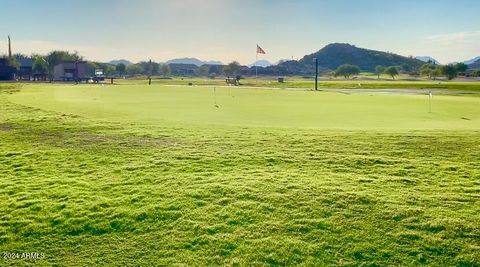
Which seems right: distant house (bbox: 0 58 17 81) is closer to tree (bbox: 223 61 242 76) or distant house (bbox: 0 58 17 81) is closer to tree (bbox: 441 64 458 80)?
tree (bbox: 223 61 242 76)

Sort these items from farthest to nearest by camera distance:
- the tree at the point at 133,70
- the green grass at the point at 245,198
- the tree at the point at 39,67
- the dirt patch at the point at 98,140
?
the tree at the point at 133,70, the tree at the point at 39,67, the dirt patch at the point at 98,140, the green grass at the point at 245,198

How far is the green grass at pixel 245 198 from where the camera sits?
271 inches

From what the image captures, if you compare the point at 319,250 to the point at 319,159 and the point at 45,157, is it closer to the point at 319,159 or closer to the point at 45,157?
the point at 319,159

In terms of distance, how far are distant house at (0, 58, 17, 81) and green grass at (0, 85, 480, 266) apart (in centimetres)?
10538

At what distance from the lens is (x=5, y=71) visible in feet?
346

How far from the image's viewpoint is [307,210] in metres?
8.05

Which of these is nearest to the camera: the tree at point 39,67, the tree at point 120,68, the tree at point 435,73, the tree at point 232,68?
the tree at point 435,73

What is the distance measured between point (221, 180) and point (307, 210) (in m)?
2.42

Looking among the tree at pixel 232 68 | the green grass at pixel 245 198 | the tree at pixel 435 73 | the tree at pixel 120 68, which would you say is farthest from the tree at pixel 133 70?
the green grass at pixel 245 198

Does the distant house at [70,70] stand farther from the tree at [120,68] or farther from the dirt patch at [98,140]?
the dirt patch at [98,140]

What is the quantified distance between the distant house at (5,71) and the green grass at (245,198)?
10538 cm

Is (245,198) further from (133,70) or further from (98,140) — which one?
(133,70)

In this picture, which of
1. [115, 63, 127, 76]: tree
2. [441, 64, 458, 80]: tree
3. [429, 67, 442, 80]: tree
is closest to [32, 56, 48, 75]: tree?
[115, 63, 127, 76]: tree

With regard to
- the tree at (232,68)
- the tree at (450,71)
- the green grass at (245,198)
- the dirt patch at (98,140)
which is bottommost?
the green grass at (245,198)
